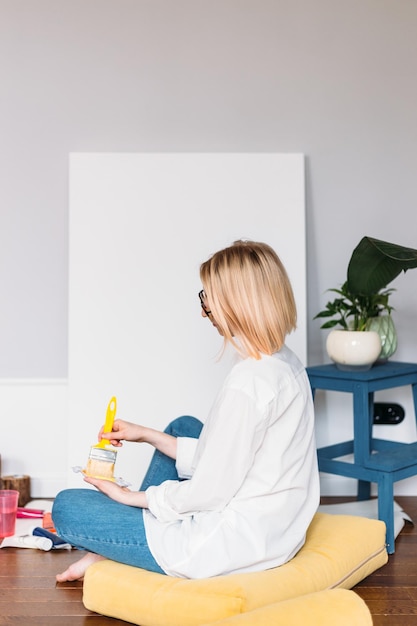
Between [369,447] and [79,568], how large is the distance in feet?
3.59

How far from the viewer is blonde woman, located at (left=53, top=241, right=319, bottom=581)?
201 centimetres

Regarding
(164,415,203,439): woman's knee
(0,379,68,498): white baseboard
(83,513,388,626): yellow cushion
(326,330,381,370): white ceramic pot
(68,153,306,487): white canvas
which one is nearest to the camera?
(83,513,388,626): yellow cushion

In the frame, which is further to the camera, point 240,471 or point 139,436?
point 139,436

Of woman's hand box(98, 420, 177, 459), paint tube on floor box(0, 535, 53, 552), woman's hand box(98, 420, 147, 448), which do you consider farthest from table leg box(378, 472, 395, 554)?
paint tube on floor box(0, 535, 53, 552)

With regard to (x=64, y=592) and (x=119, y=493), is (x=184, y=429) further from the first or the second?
(x=64, y=592)

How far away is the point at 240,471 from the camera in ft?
6.62

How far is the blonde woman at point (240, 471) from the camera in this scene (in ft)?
6.58

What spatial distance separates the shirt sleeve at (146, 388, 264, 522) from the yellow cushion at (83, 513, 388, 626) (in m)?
0.20

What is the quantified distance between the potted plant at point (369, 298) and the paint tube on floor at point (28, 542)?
48.0 inches

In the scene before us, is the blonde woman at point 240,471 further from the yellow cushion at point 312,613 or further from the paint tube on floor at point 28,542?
the paint tube on floor at point 28,542

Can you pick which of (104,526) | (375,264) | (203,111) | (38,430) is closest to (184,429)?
(104,526)

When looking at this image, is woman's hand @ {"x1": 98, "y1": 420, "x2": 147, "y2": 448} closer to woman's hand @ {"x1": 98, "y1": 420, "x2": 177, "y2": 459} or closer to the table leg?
woman's hand @ {"x1": 98, "y1": 420, "x2": 177, "y2": 459}

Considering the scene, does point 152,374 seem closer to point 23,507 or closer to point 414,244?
point 23,507

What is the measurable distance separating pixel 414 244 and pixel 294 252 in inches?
21.5
